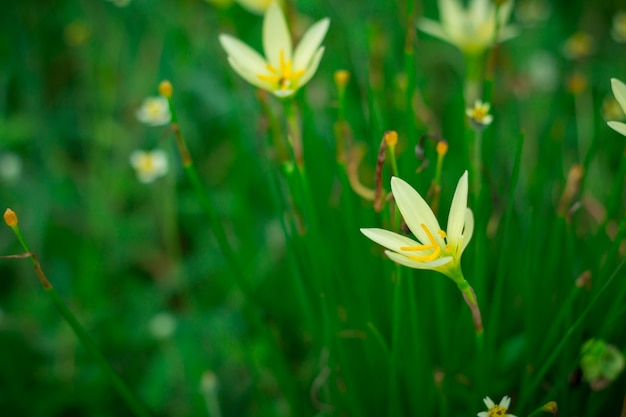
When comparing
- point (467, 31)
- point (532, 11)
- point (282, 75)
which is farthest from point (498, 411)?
point (532, 11)

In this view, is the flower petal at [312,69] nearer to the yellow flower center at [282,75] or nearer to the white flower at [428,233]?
the yellow flower center at [282,75]

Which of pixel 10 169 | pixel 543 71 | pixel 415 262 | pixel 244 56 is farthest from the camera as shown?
pixel 543 71

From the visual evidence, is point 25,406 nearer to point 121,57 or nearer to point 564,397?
point 564,397

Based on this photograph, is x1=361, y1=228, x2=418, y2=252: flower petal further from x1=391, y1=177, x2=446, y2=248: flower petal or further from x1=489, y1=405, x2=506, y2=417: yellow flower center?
x1=489, y1=405, x2=506, y2=417: yellow flower center

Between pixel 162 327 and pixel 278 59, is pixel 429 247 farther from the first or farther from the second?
pixel 162 327

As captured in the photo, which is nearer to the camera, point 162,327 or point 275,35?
point 275,35

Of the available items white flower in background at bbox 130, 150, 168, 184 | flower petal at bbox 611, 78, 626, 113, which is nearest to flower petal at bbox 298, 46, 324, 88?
flower petal at bbox 611, 78, 626, 113

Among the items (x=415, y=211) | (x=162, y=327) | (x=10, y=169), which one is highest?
(x=415, y=211)
